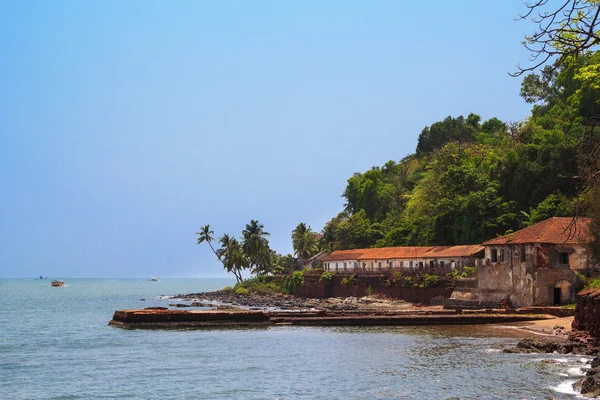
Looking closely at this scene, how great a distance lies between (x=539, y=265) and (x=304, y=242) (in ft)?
207

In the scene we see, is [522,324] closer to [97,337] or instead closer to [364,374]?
[364,374]

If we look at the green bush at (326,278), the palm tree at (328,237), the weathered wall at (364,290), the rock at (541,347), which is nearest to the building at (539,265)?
the weathered wall at (364,290)

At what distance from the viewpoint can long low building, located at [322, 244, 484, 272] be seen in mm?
63938

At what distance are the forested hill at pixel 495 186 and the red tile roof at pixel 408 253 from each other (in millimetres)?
3258

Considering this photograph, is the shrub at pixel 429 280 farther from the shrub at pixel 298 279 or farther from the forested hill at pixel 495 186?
the shrub at pixel 298 279

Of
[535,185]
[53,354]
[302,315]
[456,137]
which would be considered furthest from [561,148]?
[456,137]

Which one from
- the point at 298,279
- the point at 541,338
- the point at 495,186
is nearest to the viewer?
the point at 541,338

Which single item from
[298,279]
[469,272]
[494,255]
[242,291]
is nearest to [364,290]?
[469,272]

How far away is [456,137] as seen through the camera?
121250 mm

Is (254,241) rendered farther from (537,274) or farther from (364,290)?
(537,274)

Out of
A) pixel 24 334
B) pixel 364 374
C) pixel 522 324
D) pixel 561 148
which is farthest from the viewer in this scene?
pixel 561 148

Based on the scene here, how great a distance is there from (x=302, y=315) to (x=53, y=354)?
1950cm

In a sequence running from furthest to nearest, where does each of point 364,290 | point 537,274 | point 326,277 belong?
point 326,277 < point 364,290 < point 537,274

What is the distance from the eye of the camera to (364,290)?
7238cm
